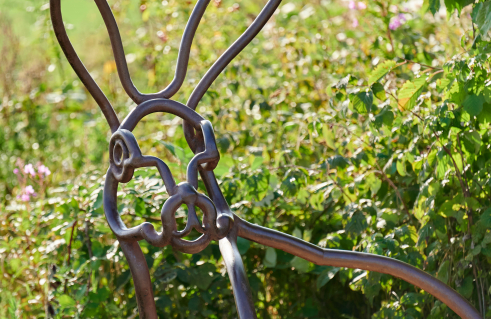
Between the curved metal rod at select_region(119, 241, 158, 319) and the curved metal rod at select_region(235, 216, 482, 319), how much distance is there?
172 mm

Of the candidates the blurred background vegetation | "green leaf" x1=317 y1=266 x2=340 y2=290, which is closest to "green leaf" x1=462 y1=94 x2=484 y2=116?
the blurred background vegetation

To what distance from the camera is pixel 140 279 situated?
841 millimetres

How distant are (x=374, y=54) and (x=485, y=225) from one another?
1.30 meters

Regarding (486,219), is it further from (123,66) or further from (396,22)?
(396,22)

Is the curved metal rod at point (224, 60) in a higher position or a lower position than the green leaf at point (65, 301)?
higher

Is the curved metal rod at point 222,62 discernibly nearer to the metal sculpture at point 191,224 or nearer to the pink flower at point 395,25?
the metal sculpture at point 191,224

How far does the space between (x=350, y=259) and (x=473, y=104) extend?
0.51 m

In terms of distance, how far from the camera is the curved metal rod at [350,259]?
2.90 ft

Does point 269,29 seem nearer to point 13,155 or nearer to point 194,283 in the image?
point 13,155

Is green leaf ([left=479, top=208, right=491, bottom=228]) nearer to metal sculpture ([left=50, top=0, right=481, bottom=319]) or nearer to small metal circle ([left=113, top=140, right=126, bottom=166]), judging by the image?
Result: metal sculpture ([left=50, top=0, right=481, bottom=319])

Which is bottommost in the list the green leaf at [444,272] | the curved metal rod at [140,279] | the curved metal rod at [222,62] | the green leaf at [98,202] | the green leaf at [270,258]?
the green leaf at [444,272]

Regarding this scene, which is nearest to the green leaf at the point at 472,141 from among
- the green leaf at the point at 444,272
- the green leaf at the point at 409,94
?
the green leaf at the point at 409,94

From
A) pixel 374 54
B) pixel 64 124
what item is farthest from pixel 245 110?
pixel 64 124

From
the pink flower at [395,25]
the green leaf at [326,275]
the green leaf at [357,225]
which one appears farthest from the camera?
the pink flower at [395,25]
